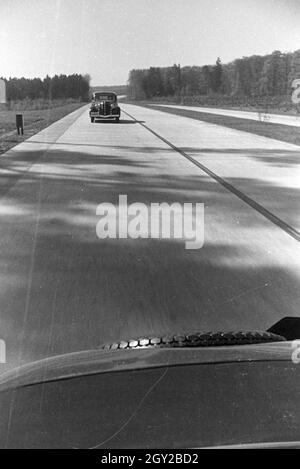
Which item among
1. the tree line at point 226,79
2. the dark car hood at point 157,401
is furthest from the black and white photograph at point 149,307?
the tree line at point 226,79

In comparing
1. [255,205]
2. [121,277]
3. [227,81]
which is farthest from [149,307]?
[227,81]

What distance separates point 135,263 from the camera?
19.5 feet

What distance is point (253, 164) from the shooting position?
15.1 meters

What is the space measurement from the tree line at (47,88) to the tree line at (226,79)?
7.66 metres

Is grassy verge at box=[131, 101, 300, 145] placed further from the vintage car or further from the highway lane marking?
the highway lane marking

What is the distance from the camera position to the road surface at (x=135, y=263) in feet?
14.0

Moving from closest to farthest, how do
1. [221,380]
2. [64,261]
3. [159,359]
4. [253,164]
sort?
[221,380] → [159,359] → [64,261] → [253,164]

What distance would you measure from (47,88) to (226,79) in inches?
2233

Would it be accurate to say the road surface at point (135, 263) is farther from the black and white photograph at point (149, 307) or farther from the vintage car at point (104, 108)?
the vintage car at point (104, 108)

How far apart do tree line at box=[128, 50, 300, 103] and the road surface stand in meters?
54.4

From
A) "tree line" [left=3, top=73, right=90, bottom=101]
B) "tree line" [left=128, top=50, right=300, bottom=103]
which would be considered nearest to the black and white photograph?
"tree line" [left=128, top=50, right=300, bottom=103]
